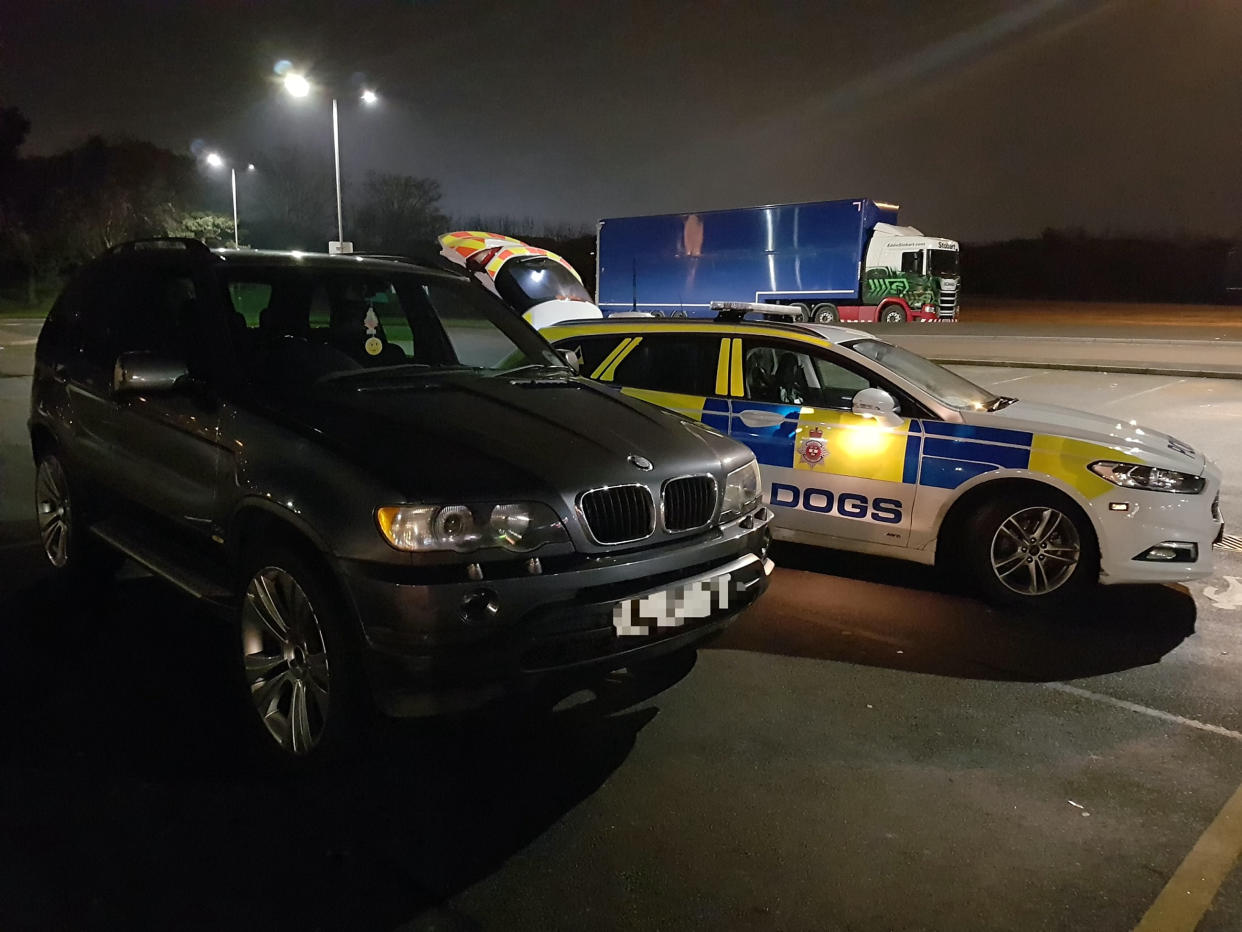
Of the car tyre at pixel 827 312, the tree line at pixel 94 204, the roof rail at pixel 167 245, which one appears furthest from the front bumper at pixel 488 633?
the tree line at pixel 94 204

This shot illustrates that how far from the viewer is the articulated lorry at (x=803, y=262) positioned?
28.6 m

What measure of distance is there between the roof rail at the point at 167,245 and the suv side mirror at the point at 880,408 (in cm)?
347

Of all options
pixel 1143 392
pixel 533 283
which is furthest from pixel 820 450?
pixel 533 283

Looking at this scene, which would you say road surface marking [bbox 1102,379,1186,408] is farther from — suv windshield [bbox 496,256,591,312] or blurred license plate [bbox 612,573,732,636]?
blurred license plate [bbox 612,573,732,636]

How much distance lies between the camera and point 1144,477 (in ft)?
16.3

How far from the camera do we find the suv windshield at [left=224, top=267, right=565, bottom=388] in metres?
3.98

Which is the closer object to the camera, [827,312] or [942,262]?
[827,312]

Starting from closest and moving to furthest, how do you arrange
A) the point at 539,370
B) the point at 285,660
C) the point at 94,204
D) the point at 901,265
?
the point at 285,660 → the point at 539,370 → the point at 901,265 → the point at 94,204

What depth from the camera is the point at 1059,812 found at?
3262 mm

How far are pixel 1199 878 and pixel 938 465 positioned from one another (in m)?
2.75

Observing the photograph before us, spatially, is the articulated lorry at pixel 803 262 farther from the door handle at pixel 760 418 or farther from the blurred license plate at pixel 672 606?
the blurred license plate at pixel 672 606

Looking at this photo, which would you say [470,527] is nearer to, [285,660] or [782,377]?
[285,660]

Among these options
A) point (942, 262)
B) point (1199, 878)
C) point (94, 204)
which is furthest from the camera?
point (94, 204)

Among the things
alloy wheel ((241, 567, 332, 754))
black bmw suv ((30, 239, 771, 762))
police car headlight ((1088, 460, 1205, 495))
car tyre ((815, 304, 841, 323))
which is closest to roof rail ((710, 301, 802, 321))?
black bmw suv ((30, 239, 771, 762))
